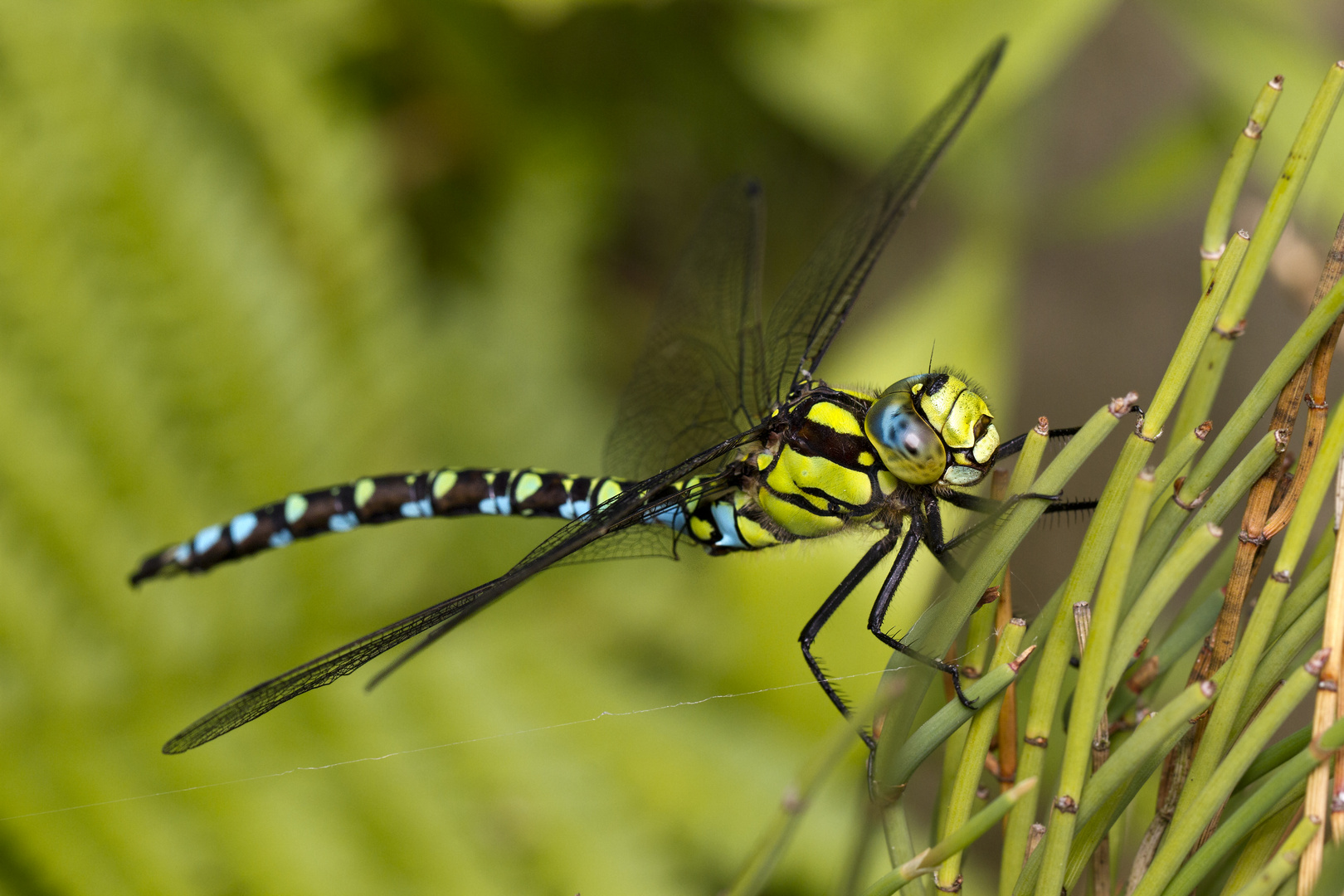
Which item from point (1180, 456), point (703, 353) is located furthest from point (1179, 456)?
point (703, 353)

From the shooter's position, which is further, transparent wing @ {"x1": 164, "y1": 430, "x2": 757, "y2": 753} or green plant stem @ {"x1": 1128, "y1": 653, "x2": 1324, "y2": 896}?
transparent wing @ {"x1": 164, "y1": 430, "x2": 757, "y2": 753}

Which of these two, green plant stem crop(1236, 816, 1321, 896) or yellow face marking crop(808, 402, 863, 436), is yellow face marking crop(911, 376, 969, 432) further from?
green plant stem crop(1236, 816, 1321, 896)

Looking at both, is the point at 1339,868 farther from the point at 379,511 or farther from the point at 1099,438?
the point at 379,511

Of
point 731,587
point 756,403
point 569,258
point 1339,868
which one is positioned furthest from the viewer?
point 569,258

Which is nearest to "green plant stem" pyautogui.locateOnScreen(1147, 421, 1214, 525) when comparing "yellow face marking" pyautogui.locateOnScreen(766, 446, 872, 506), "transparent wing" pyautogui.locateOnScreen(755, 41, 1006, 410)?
"yellow face marking" pyautogui.locateOnScreen(766, 446, 872, 506)

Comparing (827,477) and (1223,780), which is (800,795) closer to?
(1223,780)

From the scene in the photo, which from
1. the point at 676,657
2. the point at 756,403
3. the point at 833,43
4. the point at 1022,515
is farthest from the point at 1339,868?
the point at 833,43
